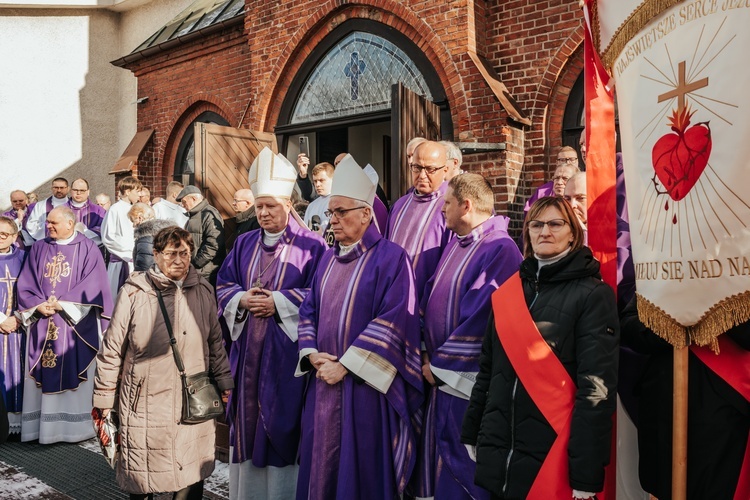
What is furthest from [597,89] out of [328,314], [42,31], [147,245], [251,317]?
[42,31]

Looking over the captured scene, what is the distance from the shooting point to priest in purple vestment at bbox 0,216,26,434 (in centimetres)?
582

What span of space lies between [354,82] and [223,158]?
76.2 inches

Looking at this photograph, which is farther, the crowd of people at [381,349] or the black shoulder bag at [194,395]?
the black shoulder bag at [194,395]

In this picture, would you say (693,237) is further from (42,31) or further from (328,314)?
(42,31)

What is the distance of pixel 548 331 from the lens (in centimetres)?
250

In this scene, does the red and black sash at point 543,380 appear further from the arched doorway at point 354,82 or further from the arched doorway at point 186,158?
the arched doorway at point 186,158

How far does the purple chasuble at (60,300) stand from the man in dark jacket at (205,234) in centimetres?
93

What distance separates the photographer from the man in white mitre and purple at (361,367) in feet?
10.4

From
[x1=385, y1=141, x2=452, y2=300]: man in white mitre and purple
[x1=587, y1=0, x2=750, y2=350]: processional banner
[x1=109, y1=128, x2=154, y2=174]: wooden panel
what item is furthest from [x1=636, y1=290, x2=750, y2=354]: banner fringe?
[x1=109, y1=128, x2=154, y2=174]: wooden panel

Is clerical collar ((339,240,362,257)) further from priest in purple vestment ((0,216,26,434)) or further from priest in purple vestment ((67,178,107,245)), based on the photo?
priest in purple vestment ((67,178,107,245))

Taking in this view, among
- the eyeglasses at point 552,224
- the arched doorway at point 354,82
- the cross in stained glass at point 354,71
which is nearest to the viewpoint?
the eyeglasses at point 552,224

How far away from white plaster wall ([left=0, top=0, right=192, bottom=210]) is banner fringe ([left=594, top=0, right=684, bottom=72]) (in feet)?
40.0

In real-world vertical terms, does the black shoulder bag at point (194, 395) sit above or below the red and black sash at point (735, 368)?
below

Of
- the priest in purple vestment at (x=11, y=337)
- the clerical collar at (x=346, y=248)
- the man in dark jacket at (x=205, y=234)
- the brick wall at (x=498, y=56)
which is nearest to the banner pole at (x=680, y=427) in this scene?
the clerical collar at (x=346, y=248)
